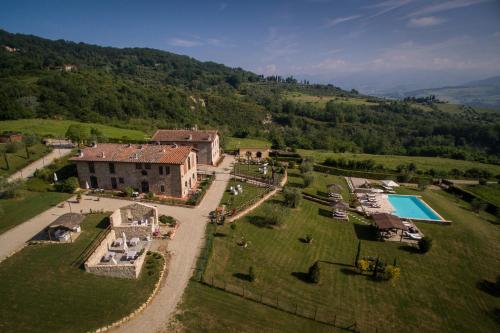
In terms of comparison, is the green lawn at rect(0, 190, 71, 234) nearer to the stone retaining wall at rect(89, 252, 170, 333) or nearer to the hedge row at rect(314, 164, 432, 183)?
the stone retaining wall at rect(89, 252, 170, 333)

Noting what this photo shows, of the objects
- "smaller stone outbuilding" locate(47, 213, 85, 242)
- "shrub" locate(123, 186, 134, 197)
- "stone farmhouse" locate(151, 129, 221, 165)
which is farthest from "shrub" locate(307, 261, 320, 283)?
"stone farmhouse" locate(151, 129, 221, 165)

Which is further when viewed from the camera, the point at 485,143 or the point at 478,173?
the point at 485,143

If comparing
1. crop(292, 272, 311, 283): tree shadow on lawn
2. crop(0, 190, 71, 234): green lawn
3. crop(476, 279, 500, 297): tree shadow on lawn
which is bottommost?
crop(476, 279, 500, 297): tree shadow on lawn

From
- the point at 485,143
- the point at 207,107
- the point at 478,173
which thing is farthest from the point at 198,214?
the point at 485,143

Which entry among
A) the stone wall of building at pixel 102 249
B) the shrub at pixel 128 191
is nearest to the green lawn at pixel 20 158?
the shrub at pixel 128 191

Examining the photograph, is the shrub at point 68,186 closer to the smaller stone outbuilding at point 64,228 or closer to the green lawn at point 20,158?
the green lawn at point 20,158

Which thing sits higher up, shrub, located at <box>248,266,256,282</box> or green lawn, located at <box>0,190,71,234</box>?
green lawn, located at <box>0,190,71,234</box>

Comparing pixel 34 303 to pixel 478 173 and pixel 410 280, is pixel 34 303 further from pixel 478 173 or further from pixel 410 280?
pixel 478 173
